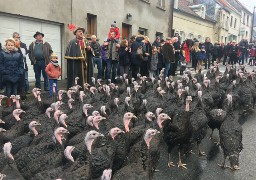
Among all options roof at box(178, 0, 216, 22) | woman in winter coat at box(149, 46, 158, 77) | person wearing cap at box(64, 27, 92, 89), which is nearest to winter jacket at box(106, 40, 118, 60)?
person wearing cap at box(64, 27, 92, 89)

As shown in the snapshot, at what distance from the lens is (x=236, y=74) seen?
1216cm

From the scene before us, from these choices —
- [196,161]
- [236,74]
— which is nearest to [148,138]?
[196,161]

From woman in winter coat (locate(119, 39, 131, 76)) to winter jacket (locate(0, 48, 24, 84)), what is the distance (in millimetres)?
4787

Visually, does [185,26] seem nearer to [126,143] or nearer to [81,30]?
[81,30]

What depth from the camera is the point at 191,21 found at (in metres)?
32.7

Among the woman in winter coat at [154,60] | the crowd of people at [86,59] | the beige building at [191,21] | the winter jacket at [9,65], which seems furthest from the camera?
the beige building at [191,21]

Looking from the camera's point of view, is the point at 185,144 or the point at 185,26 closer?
the point at 185,144

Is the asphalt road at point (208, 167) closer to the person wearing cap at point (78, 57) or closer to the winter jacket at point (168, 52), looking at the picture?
the person wearing cap at point (78, 57)

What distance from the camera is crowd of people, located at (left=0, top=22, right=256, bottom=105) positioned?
8.82 m

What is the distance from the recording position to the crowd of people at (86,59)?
8820 millimetres

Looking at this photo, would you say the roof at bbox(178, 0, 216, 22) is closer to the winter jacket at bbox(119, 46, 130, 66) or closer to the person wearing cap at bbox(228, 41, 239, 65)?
the person wearing cap at bbox(228, 41, 239, 65)

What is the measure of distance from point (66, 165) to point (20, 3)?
9.61m

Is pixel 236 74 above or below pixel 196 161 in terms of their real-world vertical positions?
above

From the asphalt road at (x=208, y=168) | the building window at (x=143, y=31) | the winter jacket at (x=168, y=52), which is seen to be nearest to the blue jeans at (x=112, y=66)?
the winter jacket at (x=168, y=52)
